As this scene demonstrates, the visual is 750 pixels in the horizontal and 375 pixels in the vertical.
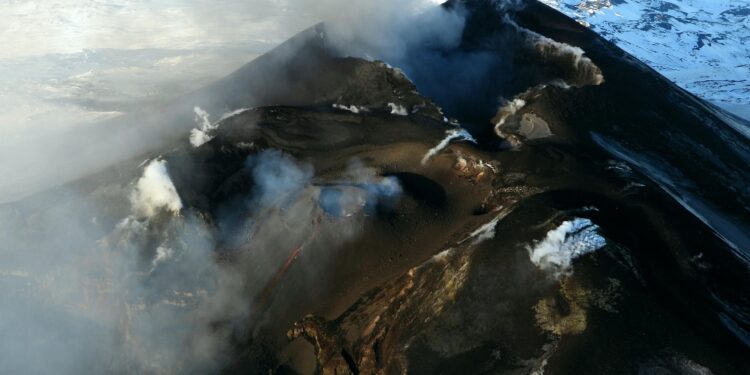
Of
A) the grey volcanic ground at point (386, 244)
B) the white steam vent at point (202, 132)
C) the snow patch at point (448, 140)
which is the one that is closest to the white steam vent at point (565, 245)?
the grey volcanic ground at point (386, 244)

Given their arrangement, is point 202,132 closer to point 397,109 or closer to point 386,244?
point 397,109

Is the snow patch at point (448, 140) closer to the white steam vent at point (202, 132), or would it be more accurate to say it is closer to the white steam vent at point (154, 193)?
the white steam vent at point (202, 132)

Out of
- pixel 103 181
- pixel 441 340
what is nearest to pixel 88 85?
pixel 103 181

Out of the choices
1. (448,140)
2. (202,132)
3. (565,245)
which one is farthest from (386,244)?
(202,132)

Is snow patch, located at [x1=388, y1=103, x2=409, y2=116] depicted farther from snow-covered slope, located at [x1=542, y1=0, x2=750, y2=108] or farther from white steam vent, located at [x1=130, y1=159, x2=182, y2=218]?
snow-covered slope, located at [x1=542, y1=0, x2=750, y2=108]

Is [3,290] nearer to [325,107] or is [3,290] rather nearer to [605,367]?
[325,107]
